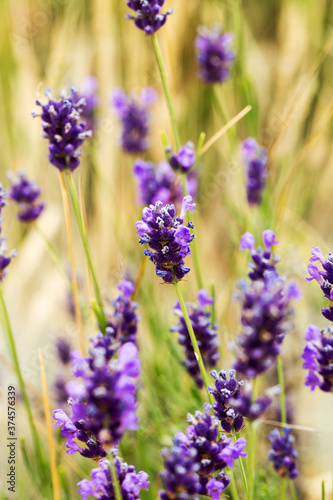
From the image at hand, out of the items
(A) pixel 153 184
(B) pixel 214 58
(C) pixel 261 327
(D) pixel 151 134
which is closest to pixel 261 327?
(C) pixel 261 327

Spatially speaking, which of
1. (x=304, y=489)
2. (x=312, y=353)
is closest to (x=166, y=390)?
(x=304, y=489)

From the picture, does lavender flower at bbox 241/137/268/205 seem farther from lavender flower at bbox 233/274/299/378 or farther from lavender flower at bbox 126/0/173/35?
lavender flower at bbox 233/274/299/378

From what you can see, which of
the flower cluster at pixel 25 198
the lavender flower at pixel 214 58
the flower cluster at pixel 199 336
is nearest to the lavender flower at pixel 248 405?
the flower cluster at pixel 199 336

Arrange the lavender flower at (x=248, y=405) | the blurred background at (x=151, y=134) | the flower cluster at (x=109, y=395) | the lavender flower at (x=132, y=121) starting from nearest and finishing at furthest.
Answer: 1. the flower cluster at (x=109, y=395)
2. the lavender flower at (x=248, y=405)
3. the lavender flower at (x=132, y=121)
4. the blurred background at (x=151, y=134)

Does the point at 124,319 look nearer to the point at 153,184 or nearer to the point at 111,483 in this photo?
the point at 111,483

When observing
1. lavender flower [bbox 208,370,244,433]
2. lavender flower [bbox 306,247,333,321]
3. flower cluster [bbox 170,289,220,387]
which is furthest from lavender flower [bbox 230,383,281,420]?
flower cluster [bbox 170,289,220,387]

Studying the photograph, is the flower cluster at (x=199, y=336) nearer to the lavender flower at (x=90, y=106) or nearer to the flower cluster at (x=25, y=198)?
the flower cluster at (x=25, y=198)
